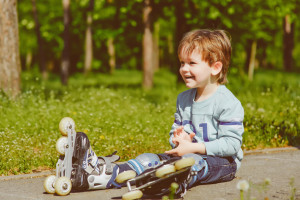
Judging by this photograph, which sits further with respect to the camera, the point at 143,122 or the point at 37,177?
the point at 143,122

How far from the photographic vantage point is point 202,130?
13.0ft

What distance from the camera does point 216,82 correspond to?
410 cm

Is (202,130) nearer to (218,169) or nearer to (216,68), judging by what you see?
(218,169)

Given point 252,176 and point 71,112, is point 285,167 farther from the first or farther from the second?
point 71,112

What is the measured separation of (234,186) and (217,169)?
0.23 meters

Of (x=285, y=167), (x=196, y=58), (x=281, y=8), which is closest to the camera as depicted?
(x=196, y=58)

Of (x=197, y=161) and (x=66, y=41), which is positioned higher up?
(x=66, y=41)

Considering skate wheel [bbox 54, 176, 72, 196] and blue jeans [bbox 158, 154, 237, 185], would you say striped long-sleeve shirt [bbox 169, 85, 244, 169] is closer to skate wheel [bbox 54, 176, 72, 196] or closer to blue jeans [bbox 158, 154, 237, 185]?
blue jeans [bbox 158, 154, 237, 185]

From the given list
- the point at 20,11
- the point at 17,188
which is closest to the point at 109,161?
the point at 17,188

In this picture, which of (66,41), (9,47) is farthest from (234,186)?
(66,41)

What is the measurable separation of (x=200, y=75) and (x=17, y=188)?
188cm

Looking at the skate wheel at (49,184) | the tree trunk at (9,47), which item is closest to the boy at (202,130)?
the skate wheel at (49,184)

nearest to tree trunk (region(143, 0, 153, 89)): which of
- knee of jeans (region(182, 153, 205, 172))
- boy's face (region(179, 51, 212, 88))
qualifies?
boy's face (region(179, 51, 212, 88))

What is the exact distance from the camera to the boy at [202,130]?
3812 mm
